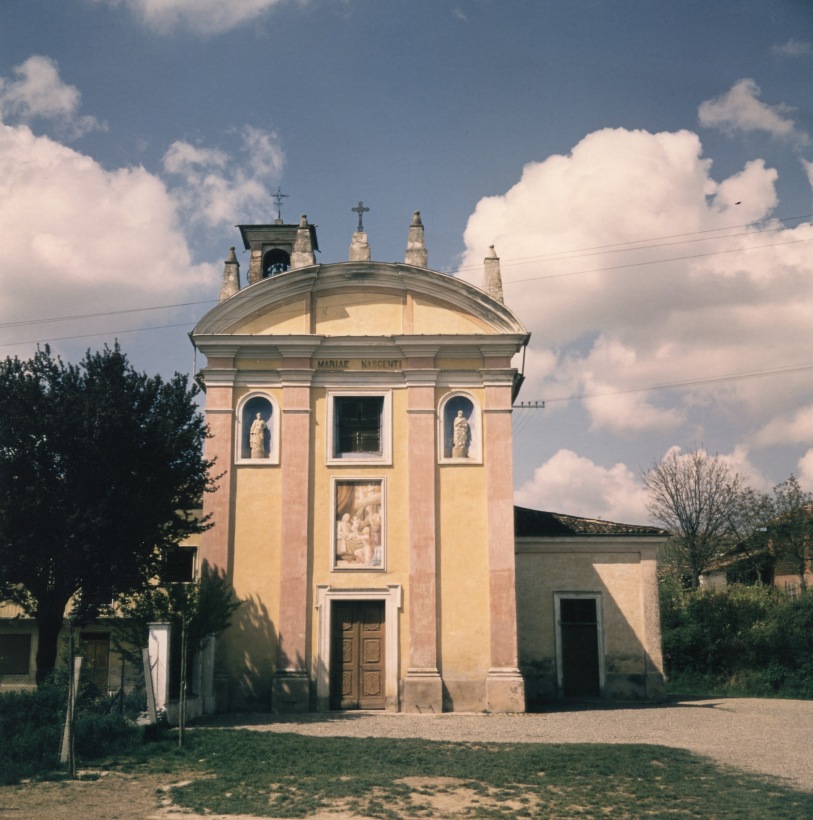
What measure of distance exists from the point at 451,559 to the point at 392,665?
2.62m

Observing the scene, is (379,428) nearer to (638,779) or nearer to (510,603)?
(510,603)

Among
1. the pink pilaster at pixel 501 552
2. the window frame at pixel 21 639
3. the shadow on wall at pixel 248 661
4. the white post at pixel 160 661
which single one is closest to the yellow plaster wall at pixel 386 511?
the shadow on wall at pixel 248 661

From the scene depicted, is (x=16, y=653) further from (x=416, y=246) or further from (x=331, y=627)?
(x=416, y=246)

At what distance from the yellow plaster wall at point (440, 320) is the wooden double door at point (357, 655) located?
645 centimetres

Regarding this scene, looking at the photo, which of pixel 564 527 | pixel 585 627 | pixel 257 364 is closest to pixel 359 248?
pixel 257 364

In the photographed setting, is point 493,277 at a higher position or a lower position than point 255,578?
higher

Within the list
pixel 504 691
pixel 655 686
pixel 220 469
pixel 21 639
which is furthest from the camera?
pixel 21 639

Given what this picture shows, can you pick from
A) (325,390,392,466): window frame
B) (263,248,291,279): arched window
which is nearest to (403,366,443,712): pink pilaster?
(325,390,392,466): window frame

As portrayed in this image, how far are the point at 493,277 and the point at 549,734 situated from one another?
10806 mm

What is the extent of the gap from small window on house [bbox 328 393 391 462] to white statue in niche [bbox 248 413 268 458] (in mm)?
1580

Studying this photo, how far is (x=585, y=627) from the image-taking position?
22.0m

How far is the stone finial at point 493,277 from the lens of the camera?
21.3m

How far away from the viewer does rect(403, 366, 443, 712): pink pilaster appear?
62.0 feet

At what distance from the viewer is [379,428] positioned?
811 inches
